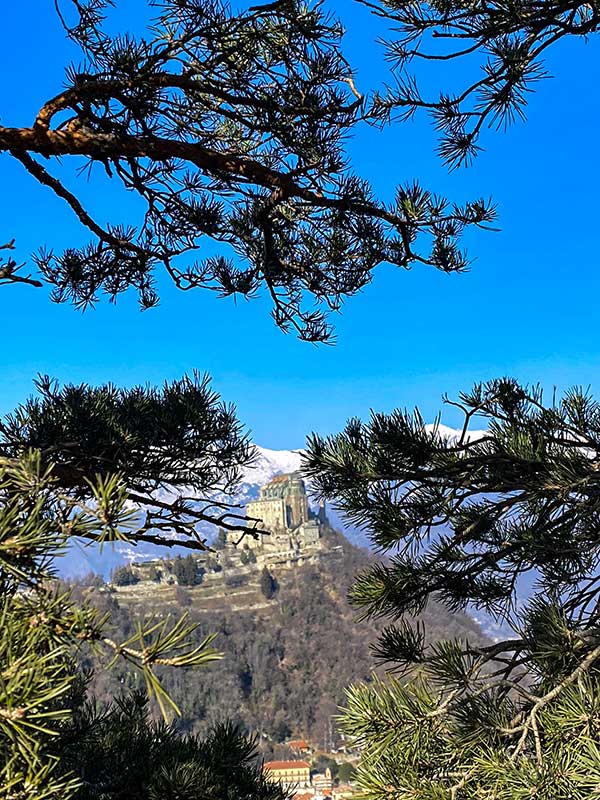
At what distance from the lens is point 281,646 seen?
40.2 m

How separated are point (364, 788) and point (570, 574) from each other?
809 millimetres

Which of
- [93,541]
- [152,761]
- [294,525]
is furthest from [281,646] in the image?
[93,541]

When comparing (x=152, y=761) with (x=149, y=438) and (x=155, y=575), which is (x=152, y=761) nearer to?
(x=149, y=438)

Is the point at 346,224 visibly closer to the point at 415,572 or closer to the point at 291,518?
the point at 415,572

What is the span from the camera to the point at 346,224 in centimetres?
190

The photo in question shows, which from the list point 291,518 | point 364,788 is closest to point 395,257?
point 364,788

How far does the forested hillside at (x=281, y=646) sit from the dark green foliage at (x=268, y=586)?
0.28m

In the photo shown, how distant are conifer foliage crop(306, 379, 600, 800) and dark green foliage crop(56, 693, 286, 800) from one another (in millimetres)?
473

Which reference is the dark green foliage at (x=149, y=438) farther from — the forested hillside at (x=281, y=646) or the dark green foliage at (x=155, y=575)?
the dark green foliage at (x=155, y=575)

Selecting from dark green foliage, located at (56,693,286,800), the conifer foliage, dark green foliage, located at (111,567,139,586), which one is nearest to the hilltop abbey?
dark green foliage, located at (111,567,139,586)

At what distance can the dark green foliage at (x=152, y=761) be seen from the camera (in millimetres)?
1551

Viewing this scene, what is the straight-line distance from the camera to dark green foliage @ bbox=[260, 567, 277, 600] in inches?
1786

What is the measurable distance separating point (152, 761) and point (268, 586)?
4522 centimetres

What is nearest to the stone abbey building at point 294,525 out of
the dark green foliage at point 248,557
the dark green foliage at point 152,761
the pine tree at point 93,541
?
the dark green foliage at point 248,557
